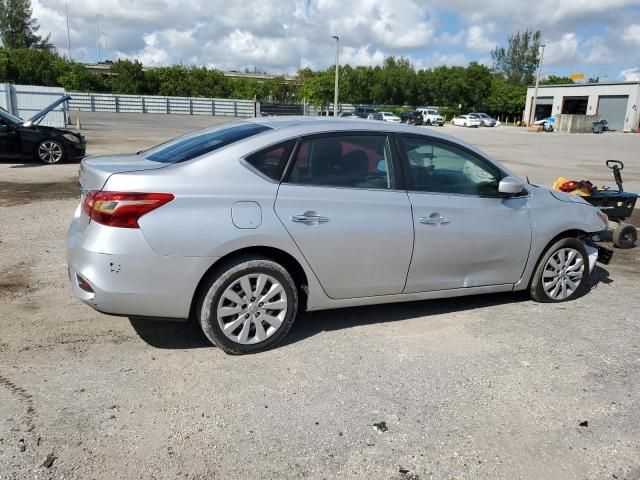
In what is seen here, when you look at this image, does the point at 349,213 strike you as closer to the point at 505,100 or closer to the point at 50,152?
the point at 50,152

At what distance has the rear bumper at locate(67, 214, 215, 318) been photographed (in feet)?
11.4

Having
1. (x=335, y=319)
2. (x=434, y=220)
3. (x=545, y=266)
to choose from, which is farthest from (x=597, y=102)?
(x=335, y=319)

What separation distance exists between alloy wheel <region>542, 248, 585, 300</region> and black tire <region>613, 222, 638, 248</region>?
252cm

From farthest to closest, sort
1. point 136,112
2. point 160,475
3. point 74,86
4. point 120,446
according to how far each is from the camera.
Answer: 1. point 74,86
2. point 136,112
3. point 120,446
4. point 160,475

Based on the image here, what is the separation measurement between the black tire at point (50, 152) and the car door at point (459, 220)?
37.5 ft

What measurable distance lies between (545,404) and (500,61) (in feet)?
435

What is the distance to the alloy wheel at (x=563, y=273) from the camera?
509cm

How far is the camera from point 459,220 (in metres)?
4.44

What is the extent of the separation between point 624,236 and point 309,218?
17.6 feet

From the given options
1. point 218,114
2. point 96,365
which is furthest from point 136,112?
point 96,365

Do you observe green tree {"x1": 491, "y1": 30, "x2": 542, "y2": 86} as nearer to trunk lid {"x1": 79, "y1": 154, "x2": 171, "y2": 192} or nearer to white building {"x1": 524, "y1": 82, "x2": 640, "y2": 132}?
white building {"x1": 524, "y1": 82, "x2": 640, "y2": 132}

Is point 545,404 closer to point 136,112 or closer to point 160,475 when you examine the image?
point 160,475

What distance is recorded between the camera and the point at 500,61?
12356 centimetres

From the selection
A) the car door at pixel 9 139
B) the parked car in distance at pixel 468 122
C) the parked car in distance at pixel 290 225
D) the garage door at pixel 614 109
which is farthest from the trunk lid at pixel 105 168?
the garage door at pixel 614 109
